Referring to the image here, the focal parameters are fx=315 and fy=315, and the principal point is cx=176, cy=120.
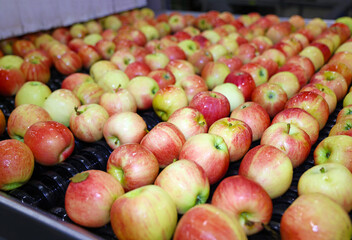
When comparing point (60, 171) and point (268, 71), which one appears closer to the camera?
point (60, 171)

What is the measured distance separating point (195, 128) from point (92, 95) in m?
0.77

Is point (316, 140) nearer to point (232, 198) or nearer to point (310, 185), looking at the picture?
point (310, 185)

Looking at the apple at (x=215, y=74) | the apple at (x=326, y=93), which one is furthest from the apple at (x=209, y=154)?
the apple at (x=215, y=74)

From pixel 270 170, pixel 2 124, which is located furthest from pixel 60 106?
pixel 270 170

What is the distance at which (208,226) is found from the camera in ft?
2.93

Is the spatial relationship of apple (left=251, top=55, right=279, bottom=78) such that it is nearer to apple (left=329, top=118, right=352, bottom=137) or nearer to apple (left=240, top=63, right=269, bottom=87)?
apple (left=240, top=63, right=269, bottom=87)

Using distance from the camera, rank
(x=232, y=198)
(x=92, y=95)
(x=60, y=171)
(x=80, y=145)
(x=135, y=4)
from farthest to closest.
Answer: (x=135, y=4) < (x=92, y=95) < (x=80, y=145) < (x=60, y=171) < (x=232, y=198)

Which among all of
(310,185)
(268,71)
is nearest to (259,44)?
(268,71)

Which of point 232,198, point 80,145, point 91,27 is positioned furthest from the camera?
point 91,27

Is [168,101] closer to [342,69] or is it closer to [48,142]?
[48,142]

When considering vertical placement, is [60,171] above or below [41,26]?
below

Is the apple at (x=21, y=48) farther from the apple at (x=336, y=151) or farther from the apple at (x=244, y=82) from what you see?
the apple at (x=336, y=151)

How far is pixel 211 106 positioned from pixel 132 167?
62 cm

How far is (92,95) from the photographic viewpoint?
196 centimetres
